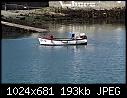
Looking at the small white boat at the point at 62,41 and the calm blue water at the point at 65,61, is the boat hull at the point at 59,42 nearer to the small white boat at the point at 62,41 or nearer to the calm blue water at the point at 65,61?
the small white boat at the point at 62,41

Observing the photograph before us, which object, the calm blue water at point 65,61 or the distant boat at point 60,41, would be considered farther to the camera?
the distant boat at point 60,41

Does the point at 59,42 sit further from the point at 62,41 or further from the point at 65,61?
the point at 65,61

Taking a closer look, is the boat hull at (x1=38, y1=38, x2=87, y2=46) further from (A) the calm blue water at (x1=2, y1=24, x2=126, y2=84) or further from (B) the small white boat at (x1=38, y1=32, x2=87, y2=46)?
(A) the calm blue water at (x1=2, y1=24, x2=126, y2=84)

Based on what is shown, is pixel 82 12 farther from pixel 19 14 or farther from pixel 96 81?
pixel 96 81

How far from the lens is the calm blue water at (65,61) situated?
521 cm

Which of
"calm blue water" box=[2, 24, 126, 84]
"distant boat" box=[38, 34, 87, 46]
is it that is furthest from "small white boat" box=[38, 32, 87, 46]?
"calm blue water" box=[2, 24, 126, 84]

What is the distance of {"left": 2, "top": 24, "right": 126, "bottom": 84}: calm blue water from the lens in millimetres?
5215

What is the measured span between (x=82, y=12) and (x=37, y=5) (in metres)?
1.89

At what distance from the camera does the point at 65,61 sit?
677 cm

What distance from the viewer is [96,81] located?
4859mm

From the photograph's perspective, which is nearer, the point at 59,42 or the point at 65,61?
the point at 65,61

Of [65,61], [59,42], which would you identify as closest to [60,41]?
[59,42]

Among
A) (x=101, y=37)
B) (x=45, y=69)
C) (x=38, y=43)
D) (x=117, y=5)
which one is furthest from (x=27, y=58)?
(x=117, y=5)

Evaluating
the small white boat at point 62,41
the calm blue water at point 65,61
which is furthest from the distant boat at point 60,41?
the calm blue water at point 65,61
